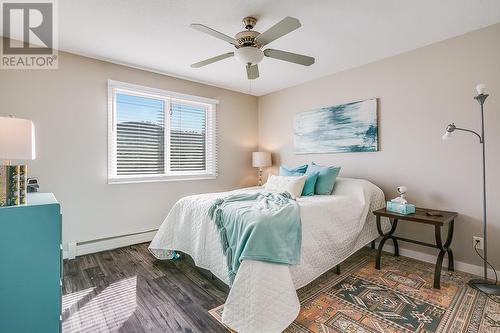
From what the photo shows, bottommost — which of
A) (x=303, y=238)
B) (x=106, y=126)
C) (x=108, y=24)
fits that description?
(x=303, y=238)

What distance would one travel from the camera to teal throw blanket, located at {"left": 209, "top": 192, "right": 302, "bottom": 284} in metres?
1.73

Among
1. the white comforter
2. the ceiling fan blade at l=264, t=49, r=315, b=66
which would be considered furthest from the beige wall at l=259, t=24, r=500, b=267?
the ceiling fan blade at l=264, t=49, r=315, b=66

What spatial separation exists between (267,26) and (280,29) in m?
0.56

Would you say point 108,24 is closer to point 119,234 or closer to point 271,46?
point 271,46

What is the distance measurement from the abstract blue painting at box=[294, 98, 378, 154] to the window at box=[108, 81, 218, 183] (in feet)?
4.85

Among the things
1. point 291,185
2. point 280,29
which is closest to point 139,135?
point 291,185

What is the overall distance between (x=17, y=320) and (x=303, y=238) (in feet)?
5.96

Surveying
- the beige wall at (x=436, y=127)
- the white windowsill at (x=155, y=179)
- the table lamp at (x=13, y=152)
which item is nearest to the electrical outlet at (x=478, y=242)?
the beige wall at (x=436, y=127)

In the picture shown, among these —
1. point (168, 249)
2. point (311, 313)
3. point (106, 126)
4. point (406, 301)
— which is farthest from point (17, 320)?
point (406, 301)

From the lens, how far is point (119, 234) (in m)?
3.24

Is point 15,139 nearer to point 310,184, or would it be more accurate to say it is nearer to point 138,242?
point 138,242

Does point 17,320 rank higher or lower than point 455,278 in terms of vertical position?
higher

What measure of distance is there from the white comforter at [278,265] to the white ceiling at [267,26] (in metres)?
1.60

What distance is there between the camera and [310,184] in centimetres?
304
